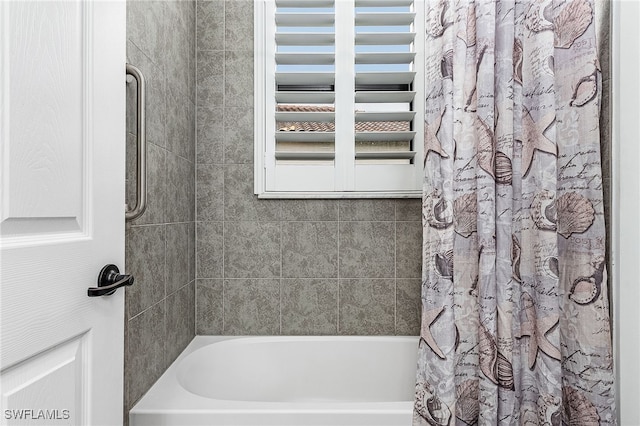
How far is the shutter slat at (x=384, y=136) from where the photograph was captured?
1.78 metres

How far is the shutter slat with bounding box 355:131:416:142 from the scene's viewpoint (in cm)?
178

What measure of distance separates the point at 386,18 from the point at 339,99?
1.31ft

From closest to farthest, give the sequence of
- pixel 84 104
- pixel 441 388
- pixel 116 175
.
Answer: pixel 84 104, pixel 116 175, pixel 441 388

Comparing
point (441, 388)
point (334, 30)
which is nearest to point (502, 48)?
point (334, 30)

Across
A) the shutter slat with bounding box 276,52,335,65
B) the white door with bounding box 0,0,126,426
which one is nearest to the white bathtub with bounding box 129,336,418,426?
the white door with bounding box 0,0,126,426

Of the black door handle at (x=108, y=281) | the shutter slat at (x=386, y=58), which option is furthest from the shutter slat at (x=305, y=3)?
the black door handle at (x=108, y=281)

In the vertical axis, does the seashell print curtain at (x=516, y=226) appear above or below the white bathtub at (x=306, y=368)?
above

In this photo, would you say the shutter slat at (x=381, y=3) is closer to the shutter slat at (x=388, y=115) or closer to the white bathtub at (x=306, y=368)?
the shutter slat at (x=388, y=115)

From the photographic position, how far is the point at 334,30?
180cm

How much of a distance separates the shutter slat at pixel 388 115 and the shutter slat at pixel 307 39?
1.13 ft

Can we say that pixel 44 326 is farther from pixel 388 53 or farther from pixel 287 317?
pixel 388 53

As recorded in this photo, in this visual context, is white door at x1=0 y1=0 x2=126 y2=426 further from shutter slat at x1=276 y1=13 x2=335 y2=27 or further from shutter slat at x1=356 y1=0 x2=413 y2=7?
shutter slat at x1=356 y1=0 x2=413 y2=7

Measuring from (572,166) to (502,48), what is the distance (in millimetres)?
425

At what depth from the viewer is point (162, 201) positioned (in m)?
1.42
